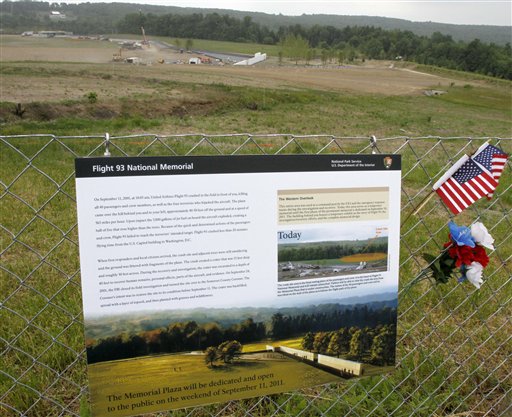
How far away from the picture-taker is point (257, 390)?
6.60 feet

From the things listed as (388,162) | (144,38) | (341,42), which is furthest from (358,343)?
(341,42)

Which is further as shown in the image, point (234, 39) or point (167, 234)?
point (234, 39)

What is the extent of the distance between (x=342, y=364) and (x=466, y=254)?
2.67 ft

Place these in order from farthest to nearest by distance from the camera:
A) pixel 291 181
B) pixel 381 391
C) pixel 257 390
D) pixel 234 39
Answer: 1. pixel 234 39
2. pixel 381 391
3. pixel 257 390
4. pixel 291 181

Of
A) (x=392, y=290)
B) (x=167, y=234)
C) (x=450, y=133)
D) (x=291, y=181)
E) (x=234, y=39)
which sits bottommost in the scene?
(x=450, y=133)

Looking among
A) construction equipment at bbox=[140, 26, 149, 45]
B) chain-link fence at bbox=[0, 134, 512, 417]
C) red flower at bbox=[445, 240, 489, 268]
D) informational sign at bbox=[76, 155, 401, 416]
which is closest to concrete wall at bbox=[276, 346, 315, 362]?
informational sign at bbox=[76, 155, 401, 416]

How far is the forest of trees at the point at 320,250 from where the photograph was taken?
76.0 inches

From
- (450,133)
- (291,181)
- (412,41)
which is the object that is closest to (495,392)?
(291,181)

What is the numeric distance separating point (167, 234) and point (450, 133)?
86.9 feet

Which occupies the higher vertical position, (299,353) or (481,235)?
(481,235)

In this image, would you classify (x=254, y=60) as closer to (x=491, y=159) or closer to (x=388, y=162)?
(x=491, y=159)

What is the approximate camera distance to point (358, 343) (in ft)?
6.98

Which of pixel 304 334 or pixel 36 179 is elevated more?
pixel 304 334

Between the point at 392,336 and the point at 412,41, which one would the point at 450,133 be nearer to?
the point at 392,336
